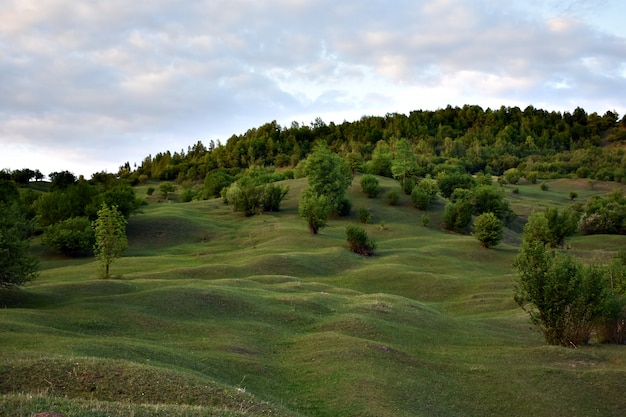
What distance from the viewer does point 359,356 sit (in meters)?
26.2

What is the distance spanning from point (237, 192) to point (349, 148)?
3919 inches

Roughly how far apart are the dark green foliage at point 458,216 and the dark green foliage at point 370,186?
16.8 meters

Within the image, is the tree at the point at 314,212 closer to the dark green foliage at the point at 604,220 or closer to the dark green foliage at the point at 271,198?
the dark green foliage at the point at 271,198

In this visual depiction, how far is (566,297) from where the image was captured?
1219 inches

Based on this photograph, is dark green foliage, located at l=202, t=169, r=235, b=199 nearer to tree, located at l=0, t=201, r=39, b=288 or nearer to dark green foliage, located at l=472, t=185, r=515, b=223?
dark green foliage, located at l=472, t=185, r=515, b=223

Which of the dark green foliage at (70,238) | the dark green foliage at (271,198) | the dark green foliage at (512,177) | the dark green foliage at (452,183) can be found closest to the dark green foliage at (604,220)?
the dark green foliage at (452,183)

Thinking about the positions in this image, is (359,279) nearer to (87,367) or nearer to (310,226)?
(310,226)

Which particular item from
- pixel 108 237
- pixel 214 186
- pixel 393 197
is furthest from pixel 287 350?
pixel 214 186

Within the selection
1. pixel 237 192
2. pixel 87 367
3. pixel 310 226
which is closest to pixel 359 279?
pixel 310 226

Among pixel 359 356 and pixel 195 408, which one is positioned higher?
pixel 195 408

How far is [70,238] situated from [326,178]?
132ft

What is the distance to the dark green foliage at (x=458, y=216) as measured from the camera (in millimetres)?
85938

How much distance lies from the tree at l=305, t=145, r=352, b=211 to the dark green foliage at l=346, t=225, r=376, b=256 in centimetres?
2305

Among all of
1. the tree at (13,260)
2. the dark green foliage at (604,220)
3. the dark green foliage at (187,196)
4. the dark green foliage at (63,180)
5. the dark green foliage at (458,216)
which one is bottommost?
the dark green foliage at (604,220)
